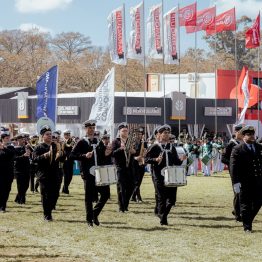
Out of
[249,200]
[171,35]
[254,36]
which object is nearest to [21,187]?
[249,200]

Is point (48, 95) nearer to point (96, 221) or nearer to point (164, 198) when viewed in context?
point (96, 221)

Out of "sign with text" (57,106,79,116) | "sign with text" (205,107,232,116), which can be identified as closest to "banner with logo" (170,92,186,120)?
"sign with text" (205,107,232,116)

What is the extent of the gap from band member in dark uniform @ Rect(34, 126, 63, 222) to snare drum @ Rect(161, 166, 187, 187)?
88.3 inches

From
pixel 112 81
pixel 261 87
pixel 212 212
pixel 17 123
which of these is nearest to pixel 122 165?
pixel 212 212

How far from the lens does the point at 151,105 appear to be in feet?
138

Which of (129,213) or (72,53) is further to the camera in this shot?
(72,53)

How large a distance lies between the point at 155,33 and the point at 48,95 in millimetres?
13599

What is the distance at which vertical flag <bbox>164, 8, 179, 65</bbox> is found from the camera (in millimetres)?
33938

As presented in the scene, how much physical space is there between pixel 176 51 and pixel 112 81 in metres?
11.0

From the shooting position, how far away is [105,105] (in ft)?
77.0

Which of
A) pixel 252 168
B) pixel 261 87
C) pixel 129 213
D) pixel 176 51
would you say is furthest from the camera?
pixel 261 87

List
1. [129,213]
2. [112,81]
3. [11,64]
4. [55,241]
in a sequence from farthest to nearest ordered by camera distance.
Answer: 1. [11,64]
2. [112,81]
3. [129,213]
4. [55,241]

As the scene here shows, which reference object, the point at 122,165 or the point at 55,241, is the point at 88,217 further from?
the point at 122,165

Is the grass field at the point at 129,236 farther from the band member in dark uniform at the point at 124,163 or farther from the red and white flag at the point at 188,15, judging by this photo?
the red and white flag at the point at 188,15
